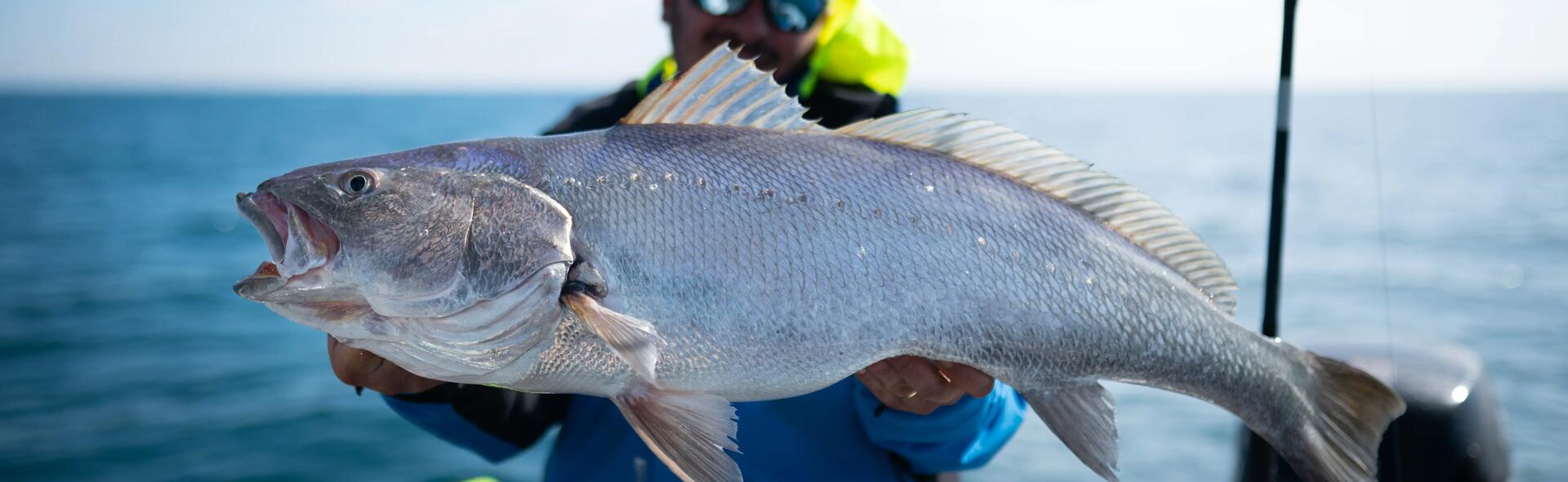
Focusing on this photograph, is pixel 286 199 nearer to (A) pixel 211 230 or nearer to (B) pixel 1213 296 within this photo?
(B) pixel 1213 296

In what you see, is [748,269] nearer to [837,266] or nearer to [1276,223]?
[837,266]

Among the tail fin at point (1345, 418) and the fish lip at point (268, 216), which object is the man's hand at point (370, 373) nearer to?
the fish lip at point (268, 216)

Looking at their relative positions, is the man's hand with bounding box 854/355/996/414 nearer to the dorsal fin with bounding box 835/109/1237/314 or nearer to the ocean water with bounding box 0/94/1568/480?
the dorsal fin with bounding box 835/109/1237/314

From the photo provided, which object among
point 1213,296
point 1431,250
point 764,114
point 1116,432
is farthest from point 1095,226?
point 1431,250

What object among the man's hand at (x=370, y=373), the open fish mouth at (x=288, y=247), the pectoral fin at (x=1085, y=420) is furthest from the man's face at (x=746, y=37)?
the open fish mouth at (x=288, y=247)

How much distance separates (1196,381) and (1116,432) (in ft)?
0.58

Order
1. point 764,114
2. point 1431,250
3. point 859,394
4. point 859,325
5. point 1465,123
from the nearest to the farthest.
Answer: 1. point 859,325
2. point 764,114
3. point 859,394
4. point 1431,250
5. point 1465,123

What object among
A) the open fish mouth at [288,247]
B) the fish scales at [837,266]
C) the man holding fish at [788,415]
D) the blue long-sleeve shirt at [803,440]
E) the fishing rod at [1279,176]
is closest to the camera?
the open fish mouth at [288,247]

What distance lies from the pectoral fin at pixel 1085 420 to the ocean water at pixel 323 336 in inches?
57.4

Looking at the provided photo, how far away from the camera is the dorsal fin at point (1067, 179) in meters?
1.72

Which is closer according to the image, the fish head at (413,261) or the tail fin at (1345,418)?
the fish head at (413,261)

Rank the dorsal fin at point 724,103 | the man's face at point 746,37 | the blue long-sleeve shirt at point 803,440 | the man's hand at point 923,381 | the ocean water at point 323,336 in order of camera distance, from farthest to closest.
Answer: the ocean water at point 323,336, the man's face at point 746,37, the blue long-sleeve shirt at point 803,440, the man's hand at point 923,381, the dorsal fin at point 724,103

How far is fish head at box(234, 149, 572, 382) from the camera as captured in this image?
4.73ft

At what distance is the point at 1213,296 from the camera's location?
1.79 metres
